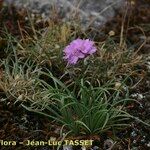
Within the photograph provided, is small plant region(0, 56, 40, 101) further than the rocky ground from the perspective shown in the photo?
Yes

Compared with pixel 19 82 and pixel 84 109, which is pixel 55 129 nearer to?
pixel 84 109

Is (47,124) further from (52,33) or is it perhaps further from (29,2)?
(29,2)

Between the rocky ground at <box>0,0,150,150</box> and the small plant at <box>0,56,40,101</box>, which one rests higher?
the small plant at <box>0,56,40,101</box>

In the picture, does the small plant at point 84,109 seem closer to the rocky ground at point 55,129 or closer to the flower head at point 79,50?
the rocky ground at point 55,129

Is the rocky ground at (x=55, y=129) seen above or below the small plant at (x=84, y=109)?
below

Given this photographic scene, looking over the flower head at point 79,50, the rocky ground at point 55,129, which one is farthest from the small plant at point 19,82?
the flower head at point 79,50

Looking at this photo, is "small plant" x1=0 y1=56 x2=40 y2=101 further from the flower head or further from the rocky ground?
the flower head

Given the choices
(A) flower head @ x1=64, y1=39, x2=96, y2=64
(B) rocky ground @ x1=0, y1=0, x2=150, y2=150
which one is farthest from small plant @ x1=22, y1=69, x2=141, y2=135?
(A) flower head @ x1=64, y1=39, x2=96, y2=64

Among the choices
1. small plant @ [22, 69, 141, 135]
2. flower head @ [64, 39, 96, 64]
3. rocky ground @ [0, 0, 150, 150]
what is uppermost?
flower head @ [64, 39, 96, 64]

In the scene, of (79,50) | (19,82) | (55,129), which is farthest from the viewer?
(19,82)

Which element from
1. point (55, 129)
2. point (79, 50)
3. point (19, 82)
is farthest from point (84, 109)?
point (19, 82)

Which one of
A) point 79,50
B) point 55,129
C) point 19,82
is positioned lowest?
point 55,129

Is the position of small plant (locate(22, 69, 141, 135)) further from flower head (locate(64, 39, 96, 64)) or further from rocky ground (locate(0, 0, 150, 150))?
flower head (locate(64, 39, 96, 64))
